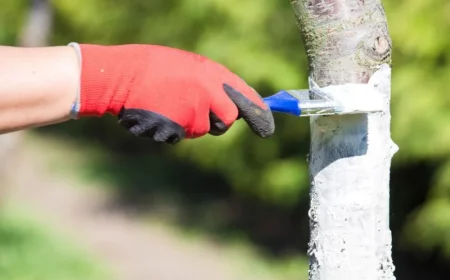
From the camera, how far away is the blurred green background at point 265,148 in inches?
129

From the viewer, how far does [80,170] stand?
7590 millimetres

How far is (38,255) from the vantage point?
527 centimetres

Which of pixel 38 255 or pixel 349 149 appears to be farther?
pixel 38 255

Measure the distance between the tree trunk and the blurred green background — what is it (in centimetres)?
153

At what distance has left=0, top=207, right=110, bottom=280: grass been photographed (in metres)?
4.99

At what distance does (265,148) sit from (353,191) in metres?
2.83

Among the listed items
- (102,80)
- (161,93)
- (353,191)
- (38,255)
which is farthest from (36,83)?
(38,255)

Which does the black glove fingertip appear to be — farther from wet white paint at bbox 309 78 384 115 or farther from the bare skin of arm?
the bare skin of arm

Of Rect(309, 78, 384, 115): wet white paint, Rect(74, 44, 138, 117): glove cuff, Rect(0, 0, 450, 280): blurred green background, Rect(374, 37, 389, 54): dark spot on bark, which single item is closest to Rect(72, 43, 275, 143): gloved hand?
Rect(74, 44, 138, 117): glove cuff

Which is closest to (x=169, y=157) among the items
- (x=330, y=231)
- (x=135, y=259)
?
(x=135, y=259)

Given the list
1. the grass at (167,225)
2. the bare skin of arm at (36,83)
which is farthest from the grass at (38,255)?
the bare skin of arm at (36,83)

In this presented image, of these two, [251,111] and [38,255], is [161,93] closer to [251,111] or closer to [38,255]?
[251,111]

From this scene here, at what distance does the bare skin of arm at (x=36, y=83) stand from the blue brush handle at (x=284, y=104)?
17.1 inches

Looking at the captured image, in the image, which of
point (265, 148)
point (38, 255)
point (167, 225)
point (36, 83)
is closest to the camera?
point (36, 83)
